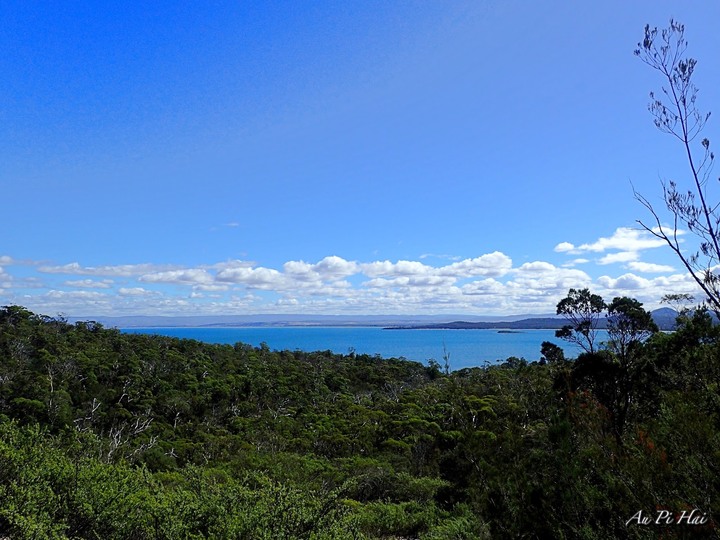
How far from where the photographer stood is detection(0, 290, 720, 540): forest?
15.9 ft

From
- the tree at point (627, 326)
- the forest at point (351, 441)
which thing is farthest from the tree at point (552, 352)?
the tree at point (627, 326)

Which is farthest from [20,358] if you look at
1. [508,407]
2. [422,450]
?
[508,407]

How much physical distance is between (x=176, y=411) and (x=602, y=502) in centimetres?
2380

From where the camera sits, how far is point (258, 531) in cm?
484

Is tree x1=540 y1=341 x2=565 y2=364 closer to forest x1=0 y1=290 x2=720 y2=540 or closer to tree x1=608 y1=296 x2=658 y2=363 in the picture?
forest x1=0 y1=290 x2=720 y2=540

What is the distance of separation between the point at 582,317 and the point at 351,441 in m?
9.45

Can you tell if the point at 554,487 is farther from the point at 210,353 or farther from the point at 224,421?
the point at 210,353

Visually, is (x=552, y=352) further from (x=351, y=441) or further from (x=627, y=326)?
(x=351, y=441)

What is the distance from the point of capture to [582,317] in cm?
1623

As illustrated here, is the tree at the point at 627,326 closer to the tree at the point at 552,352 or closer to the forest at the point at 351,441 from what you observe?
the forest at the point at 351,441

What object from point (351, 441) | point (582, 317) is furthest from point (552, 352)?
point (351, 441)

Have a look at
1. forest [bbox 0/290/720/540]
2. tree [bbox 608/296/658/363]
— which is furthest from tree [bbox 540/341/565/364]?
tree [bbox 608/296/658/363]

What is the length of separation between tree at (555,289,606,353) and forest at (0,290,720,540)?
0.07 metres

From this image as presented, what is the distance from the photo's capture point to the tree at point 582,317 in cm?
1608
